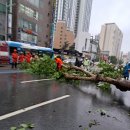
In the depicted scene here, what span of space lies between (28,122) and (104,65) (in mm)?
9390

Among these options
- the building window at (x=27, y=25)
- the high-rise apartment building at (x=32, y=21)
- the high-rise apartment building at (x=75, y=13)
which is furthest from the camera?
Answer: the high-rise apartment building at (x=75, y=13)

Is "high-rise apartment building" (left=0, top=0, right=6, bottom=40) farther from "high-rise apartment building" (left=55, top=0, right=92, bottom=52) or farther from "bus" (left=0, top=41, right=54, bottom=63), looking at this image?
"high-rise apartment building" (left=55, top=0, right=92, bottom=52)

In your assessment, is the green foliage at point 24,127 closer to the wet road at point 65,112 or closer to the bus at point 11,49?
the wet road at point 65,112

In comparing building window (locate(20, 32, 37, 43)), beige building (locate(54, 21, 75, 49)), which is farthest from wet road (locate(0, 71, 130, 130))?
beige building (locate(54, 21, 75, 49))

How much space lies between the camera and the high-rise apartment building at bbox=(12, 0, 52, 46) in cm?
4798

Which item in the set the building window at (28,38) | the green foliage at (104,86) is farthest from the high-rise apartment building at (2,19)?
the green foliage at (104,86)

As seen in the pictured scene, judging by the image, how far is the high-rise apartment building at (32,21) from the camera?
157 feet

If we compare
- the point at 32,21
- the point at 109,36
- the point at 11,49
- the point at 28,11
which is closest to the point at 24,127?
the point at 11,49

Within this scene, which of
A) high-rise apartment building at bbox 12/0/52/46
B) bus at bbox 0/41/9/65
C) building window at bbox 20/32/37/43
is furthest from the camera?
building window at bbox 20/32/37/43

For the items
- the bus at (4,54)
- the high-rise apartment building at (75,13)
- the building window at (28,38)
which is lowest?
the bus at (4,54)

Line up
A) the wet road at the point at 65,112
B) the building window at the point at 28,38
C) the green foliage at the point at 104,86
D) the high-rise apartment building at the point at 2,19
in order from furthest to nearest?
1. the building window at the point at 28,38
2. the high-rise apartment building at the point at 2,19
3. the green foliage at the point at 104,86
4. the wet road at the point at 65,112

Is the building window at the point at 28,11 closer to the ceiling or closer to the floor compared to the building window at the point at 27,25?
closer to the ceiling

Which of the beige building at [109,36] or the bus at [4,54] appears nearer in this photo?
the bus at [4,54]

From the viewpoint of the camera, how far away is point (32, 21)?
53.6 metres
